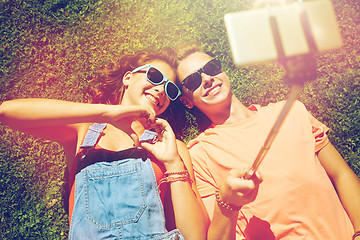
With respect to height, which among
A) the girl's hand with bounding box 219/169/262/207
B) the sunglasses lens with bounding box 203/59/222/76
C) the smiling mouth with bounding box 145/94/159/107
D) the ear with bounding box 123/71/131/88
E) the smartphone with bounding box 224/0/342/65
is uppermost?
the ear with bounding box 123/71/131/88

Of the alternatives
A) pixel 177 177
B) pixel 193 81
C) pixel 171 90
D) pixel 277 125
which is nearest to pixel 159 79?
pixel 171 90

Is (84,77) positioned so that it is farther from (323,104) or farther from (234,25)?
(323,104)

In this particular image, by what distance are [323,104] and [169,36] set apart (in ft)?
7.80

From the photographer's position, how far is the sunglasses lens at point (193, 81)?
2945mm

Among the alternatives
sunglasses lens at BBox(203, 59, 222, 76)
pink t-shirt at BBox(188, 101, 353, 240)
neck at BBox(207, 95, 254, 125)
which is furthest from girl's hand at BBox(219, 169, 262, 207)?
sunglasses lens at BBox(203, 59, 222, 76)

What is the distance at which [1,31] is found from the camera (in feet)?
12.2

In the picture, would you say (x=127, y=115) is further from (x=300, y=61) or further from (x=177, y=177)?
(x=300, y=61)

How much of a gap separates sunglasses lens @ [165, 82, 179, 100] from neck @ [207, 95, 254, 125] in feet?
1.61

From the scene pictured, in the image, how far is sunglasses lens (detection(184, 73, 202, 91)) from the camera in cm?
295

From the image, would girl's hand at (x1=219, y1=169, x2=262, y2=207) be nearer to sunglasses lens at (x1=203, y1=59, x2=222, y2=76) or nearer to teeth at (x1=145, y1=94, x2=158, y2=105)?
teeth at (x1=145, y1=94, x2=158, y2=105)

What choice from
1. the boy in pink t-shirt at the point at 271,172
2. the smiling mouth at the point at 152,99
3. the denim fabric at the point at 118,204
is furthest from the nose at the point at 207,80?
the denim fabric at the point at 118,204

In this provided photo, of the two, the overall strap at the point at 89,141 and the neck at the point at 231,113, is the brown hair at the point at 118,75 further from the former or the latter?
the neck at the point at 231,113

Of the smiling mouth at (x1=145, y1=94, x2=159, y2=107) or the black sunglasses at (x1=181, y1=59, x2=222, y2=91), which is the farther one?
the black sunglasses at (x1=181, y1=59, x2=222, y2=91)

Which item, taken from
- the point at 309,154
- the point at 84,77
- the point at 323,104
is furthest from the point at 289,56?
the point at 84,77
